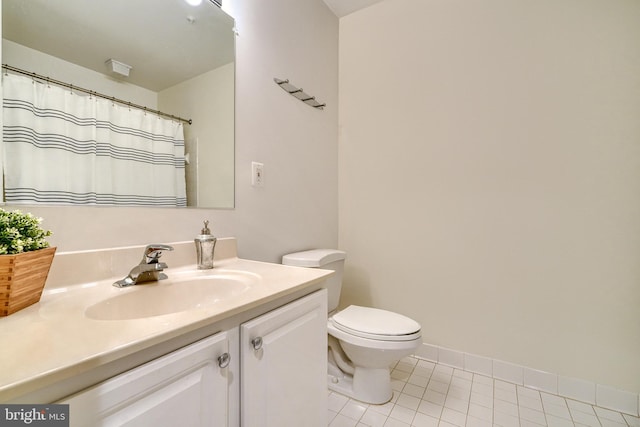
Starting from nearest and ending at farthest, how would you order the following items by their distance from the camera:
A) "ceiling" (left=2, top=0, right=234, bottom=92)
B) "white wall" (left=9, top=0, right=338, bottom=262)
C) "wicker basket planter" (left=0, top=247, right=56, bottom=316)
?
"wicker basket planter" (left=0, top=247, right=56, bottom=316) → "ceiling" (left=2, top=0, right=234, bottom=92) → "white wall" (left=9, top=0, right=338, bottom=262)

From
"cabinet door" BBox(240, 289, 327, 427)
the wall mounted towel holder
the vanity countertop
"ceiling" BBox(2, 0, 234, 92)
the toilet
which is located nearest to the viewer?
the vanity countertop

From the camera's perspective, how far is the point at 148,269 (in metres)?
0.82

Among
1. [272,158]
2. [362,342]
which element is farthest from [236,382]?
[272,158]

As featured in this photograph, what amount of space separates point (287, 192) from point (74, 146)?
94cm

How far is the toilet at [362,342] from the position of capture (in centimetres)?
126

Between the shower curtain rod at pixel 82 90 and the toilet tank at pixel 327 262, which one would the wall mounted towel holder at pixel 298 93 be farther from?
the toilet tank at pixel 327 262

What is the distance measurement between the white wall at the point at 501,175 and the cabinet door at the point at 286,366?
3.68ft

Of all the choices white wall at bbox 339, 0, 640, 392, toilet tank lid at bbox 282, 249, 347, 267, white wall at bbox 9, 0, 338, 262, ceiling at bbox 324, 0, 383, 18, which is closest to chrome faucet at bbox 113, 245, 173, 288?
white wall at bbox 9, 0, 338, 262

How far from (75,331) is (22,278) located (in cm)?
20

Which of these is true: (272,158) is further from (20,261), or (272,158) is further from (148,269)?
(20,261)

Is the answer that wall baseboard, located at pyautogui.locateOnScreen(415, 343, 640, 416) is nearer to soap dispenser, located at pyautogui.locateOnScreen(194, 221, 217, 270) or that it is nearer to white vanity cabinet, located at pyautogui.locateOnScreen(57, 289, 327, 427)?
white vanity cabinet, located at pyautogui.locateOnScreen(57, 289, 327, 427)

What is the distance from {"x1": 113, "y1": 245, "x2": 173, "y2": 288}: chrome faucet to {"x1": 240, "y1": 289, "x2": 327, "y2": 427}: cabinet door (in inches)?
15.0

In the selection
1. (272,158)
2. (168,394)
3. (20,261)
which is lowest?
(168,394)

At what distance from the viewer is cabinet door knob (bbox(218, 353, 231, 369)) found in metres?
0.58
